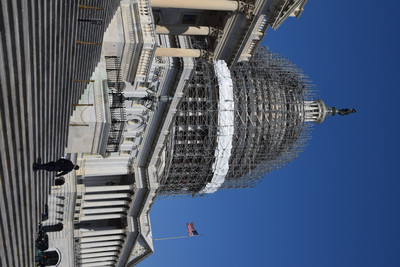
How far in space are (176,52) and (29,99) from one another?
90.6 ft

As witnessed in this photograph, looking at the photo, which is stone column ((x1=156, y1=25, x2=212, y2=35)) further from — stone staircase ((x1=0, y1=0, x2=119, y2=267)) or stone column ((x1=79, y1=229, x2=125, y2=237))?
stone staircase ((x1=0, y1=0, x2=119, y2=267))

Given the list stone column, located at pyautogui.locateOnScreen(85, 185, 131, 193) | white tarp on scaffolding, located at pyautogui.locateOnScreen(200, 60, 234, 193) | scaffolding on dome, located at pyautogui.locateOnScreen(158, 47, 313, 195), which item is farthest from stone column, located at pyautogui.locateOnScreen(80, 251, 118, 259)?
white tarp on scaffolding, located at pyautogui.locateOnScreen(200, 60, 234, 193)

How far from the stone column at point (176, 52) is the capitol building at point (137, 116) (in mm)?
118

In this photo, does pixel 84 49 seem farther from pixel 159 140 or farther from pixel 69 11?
pixel 159 140

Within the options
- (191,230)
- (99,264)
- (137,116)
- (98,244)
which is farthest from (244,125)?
(99,264)

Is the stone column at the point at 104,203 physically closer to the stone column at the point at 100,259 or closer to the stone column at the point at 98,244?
the stone column at the point at 98,244

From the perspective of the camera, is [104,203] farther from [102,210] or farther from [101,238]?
[101,238]

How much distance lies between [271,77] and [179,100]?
60.8 ft

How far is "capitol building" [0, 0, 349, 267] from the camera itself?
17.0 metres

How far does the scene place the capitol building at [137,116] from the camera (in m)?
17.0

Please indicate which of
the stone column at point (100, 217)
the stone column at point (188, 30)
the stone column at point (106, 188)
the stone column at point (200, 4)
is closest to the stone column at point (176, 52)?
the stone column at point (188, 30)

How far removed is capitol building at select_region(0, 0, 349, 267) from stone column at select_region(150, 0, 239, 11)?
0.36 feet

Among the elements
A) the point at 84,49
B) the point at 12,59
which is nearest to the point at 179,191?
the point at 84,49

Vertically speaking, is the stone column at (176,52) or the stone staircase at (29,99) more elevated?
the stone column at (176,52)
